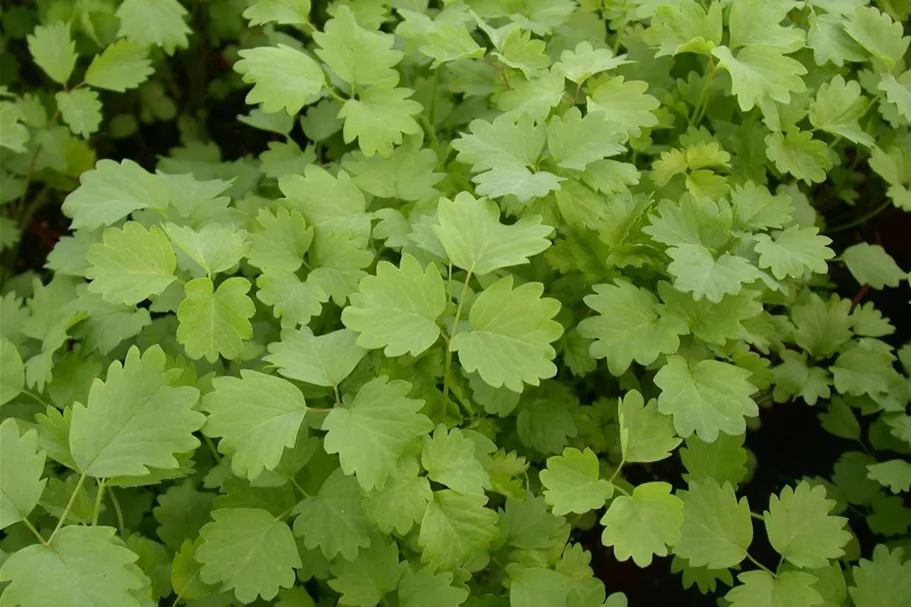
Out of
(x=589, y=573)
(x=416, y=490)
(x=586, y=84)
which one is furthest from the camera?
(x=586, y=84)

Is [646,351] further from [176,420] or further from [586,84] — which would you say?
[176,420]

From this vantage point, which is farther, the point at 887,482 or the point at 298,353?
the point at 887,482

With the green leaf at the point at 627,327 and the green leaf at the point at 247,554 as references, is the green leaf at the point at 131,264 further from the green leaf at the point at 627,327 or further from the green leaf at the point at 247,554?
the green leaf at the point at 627,327

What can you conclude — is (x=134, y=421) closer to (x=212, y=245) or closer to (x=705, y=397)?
(x=212, y=245)

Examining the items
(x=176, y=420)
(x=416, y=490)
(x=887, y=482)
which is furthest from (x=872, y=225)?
(x=176, y=420)

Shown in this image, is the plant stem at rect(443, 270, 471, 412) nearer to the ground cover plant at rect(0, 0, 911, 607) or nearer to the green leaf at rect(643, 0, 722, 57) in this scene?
the ground cover plant at rect(0, 0, 911, 607)
